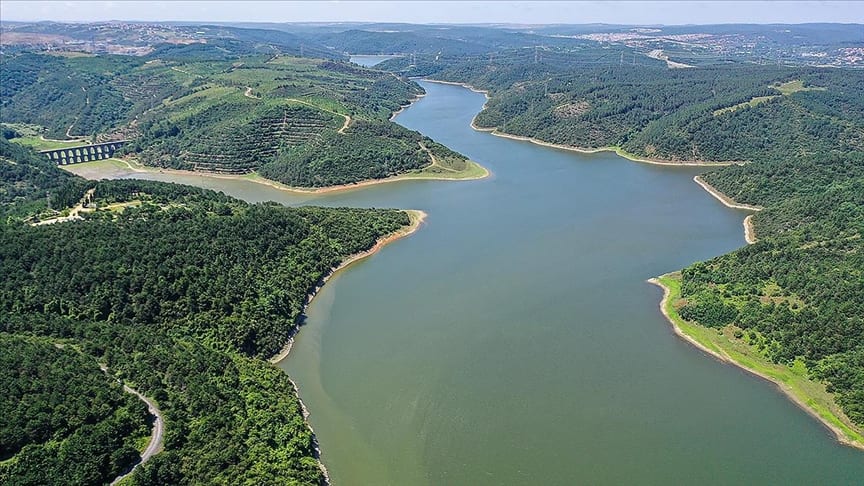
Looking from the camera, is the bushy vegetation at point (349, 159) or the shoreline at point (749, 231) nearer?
the shoreline at point (749, 231)

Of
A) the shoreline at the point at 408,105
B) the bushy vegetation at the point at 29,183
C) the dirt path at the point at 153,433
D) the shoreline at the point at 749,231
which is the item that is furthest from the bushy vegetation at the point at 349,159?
the dirt path at the point at 153,433

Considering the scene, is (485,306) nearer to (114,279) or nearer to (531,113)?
(114,279)

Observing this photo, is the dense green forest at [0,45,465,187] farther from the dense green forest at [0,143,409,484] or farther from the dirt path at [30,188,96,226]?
the dirt path at [30,188,96,226]

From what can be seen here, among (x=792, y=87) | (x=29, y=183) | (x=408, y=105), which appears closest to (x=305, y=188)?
(x=29, y=183)

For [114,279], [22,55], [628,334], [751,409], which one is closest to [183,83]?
[22,55]

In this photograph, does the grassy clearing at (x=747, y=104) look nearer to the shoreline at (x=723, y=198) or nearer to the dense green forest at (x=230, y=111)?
the shoreline at (x=723, y=198)

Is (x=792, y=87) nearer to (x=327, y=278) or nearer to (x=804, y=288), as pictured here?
(x=804, y=288)

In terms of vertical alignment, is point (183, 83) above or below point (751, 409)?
above
